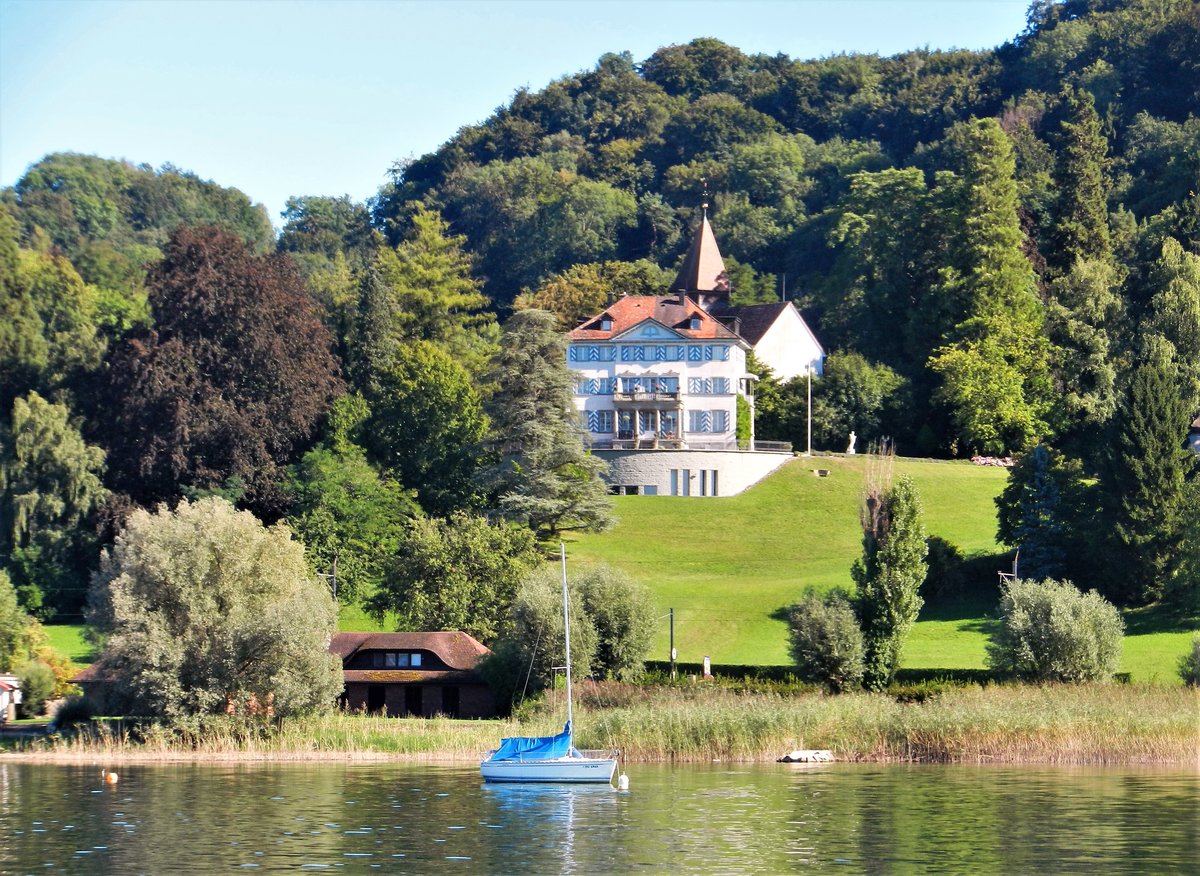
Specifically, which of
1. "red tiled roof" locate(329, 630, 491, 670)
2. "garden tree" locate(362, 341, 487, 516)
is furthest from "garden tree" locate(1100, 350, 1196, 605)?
"garden tree" locate(362, 341, 487, 516)

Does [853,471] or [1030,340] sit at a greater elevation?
[1030,340]

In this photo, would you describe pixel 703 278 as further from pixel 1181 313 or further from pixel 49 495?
pixel 49 495

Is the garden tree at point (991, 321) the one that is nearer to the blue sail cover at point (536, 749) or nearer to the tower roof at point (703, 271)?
the tower roof at point (703, 271)

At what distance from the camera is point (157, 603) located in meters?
56.9

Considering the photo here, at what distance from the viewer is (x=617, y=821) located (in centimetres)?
4156

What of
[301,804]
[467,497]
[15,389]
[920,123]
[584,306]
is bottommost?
[301,804]

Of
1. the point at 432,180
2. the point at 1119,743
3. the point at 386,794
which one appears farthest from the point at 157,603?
the point at 432,180

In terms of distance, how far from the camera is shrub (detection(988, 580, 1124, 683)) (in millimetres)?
58656

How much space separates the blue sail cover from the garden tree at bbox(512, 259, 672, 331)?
228 feet

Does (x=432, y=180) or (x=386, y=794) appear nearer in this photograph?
(x=386, y=794)

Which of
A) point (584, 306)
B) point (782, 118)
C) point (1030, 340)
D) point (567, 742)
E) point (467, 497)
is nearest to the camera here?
point (567, 742)

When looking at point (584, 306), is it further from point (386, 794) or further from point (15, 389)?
point (386, 794)

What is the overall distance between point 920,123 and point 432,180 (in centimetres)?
5035

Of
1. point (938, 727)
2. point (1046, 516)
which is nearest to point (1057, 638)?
point (938, 727)
